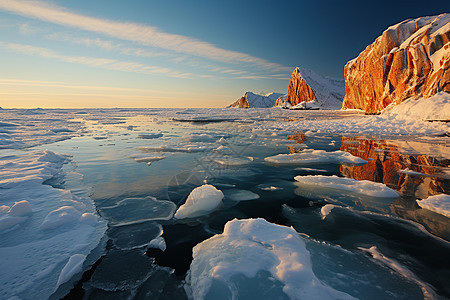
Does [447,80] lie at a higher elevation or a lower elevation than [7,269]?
higher

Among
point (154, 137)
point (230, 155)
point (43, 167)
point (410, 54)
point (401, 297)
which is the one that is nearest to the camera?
point (401, 297)

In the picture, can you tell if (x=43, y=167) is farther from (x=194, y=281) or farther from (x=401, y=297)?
(x=401, y=297)

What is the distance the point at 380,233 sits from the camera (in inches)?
127

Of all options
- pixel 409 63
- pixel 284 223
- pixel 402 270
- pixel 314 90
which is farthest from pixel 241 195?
pixel 314 90

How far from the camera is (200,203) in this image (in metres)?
4.01

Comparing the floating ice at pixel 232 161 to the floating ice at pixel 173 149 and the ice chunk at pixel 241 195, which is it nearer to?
the floating ice at pixel 173 149

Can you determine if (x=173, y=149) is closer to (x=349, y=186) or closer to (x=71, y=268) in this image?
(x=349, y=186)

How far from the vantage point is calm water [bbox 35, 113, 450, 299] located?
231 cm

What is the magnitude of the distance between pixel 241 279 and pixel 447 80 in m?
23.9

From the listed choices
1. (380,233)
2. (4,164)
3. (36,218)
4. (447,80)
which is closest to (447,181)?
(380,233)

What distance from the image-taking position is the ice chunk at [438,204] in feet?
12.1

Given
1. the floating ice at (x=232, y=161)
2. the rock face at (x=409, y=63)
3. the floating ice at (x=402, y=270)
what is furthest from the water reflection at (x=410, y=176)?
the rock face at (x=409, y=63)

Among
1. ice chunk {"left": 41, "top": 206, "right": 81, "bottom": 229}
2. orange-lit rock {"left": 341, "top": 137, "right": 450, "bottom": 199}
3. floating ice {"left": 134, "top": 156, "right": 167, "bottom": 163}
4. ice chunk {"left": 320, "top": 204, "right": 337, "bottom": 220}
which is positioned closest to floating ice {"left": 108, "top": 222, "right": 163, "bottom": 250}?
ice chunk {"left": 41, "top": 206, "right": 81, "bottom": 229}

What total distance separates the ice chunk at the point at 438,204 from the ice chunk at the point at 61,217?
6071 millimetres
